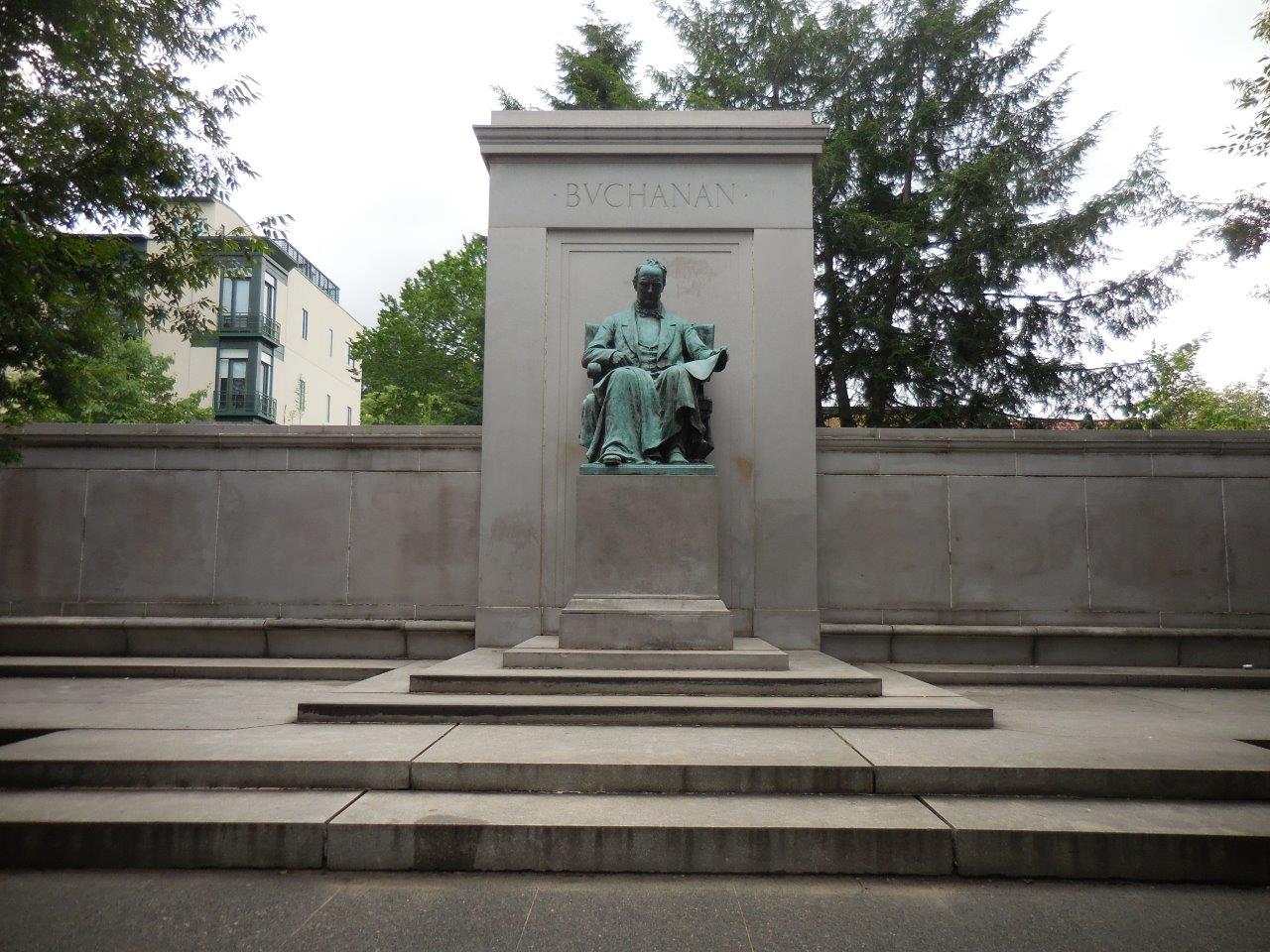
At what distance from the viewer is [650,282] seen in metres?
8.51

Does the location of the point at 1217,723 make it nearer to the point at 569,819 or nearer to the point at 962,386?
the point at 569,819

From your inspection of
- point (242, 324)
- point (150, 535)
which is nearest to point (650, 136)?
point (150, 535)

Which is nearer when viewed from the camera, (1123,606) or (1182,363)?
(1123,606)

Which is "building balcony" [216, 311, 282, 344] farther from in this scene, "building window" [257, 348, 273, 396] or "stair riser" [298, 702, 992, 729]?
"stair riser" [298, 702, 992, 729]

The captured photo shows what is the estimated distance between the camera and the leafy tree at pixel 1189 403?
18.5 metres

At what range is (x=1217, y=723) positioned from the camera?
20.3 feet

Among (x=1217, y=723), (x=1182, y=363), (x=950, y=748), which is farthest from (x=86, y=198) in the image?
(x=1182, y=363)

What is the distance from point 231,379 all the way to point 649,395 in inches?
1368

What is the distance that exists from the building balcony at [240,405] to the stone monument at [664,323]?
103 feet

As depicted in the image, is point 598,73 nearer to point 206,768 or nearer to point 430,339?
point 430,339

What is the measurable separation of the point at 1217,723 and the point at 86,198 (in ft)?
34.0

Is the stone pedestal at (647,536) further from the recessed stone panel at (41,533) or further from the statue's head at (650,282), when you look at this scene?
the recessed stone panel at (41,533)

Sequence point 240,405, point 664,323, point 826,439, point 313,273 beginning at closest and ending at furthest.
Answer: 1. point 664,323
2. point 826,439
3. point 240,405
4. point 313,273

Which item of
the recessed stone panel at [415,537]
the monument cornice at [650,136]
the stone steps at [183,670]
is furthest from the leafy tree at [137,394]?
the monument cornice at [650,136]
